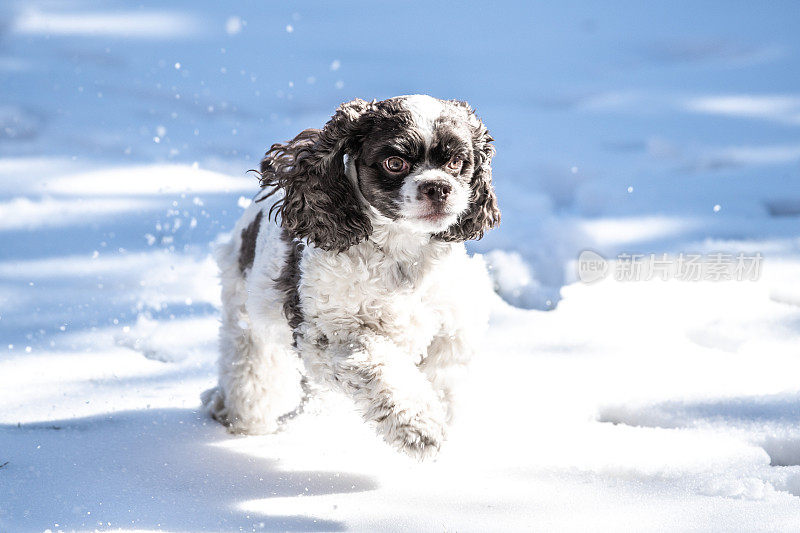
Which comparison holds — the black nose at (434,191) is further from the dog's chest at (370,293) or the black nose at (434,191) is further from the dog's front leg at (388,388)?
the dog's front leg at (388,388)

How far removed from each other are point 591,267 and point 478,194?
10.8 ft

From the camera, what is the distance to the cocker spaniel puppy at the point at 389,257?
9.72 ft

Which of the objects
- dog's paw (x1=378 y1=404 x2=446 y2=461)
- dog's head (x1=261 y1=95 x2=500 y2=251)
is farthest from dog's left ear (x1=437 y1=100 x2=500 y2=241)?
dog's paw (x1=378 y1=404 x2=446 y2=461)

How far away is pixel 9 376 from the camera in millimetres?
4707

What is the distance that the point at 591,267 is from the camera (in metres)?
6.34

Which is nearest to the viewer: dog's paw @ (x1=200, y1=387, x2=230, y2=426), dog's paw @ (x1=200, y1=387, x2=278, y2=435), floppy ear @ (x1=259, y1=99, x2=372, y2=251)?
floppy ear @ (x1=259, y1=99, x2=372, y2=251)

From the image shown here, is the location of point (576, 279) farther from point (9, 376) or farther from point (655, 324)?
point (9, 376)

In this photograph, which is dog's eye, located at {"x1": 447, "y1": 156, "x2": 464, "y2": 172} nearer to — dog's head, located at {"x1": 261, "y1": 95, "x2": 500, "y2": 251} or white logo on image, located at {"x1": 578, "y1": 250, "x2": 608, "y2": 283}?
dog's head, located at {"x1": 261, "y1": 95, "x2": 500, "y2": 251}

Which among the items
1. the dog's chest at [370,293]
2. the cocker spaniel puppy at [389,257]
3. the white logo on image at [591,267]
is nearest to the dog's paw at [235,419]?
the cocker spaniel puppy at [389,257]

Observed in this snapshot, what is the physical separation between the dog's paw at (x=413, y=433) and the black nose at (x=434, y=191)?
74 cm

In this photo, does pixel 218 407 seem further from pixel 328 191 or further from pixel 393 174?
pixel 393 174

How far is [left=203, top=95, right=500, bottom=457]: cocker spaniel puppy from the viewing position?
2963mm

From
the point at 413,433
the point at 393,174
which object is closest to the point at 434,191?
the point at 393,174

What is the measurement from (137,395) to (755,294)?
13.7 ft
